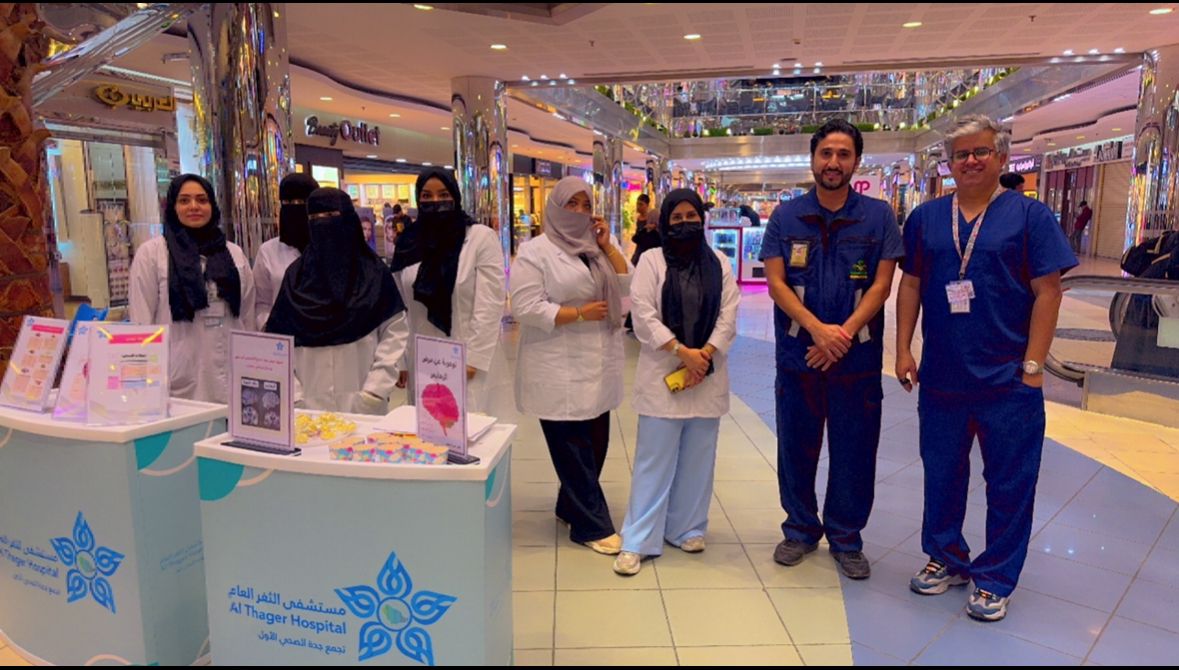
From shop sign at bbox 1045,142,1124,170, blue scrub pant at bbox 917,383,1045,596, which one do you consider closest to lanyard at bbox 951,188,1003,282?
blue scrub pant at bbox 917,383,1045,596

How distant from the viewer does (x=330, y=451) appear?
2.01 m

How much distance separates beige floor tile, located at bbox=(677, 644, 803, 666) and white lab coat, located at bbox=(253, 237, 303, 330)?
208cm

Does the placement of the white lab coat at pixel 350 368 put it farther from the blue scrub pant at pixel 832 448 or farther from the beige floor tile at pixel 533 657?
the blue scrub pant at pixel 832 448

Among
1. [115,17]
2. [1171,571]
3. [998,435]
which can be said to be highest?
[115,17]

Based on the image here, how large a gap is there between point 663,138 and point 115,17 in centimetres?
1730

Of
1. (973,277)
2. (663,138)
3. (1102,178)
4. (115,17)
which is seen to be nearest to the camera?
(973,277)

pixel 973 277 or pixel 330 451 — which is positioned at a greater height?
pixel 973 277

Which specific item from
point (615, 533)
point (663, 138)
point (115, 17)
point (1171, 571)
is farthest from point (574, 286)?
point (663, 138)

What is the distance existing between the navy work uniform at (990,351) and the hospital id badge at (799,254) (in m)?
0.41

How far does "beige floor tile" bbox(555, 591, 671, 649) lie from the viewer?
8.16 ft

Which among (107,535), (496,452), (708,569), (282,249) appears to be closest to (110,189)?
(282,249)

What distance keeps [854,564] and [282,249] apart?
269 cm

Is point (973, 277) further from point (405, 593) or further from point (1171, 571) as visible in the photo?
point (405, 593)

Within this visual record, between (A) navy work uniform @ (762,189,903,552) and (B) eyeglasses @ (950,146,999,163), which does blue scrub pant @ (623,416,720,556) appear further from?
(B) eyeglasses @ (950,146,999,163)
